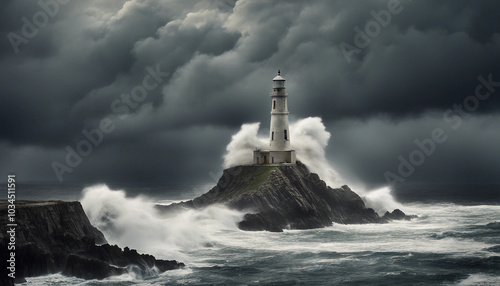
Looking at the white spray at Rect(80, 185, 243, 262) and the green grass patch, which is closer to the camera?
the white spray at Rect(80, 185, 243, 262)

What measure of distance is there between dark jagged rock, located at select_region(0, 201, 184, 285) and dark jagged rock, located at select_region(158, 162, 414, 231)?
87.9 ft

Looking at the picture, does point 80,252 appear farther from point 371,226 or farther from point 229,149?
point 229,149

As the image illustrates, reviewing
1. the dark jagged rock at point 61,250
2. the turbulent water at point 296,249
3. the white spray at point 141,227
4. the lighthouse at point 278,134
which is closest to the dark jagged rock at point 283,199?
the turbulent water at point 296,249

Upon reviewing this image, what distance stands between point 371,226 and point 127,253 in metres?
40.5

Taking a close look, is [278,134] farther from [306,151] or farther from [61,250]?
[61,250]

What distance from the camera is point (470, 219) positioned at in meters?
95.9

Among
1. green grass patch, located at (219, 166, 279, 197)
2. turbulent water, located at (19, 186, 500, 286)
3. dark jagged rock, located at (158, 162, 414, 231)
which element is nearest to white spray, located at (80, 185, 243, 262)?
turbulent water, located at (19, 186, 500, 286)

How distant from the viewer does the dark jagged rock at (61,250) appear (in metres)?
51.7

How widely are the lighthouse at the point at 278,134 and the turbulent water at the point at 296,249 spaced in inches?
631

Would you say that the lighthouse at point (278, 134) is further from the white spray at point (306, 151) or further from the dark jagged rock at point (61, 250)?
the dark jagged rock at point (61, 250)

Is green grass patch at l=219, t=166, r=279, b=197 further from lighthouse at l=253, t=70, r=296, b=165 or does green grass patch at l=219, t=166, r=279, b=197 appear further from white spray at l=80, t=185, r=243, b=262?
white spray at l=80, t=185, r=243, b=262

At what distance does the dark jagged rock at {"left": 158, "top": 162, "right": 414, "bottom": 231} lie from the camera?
84625 millimetres

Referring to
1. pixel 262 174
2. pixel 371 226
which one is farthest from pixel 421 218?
pixel 262 174

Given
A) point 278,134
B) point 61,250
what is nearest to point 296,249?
point 61,250
